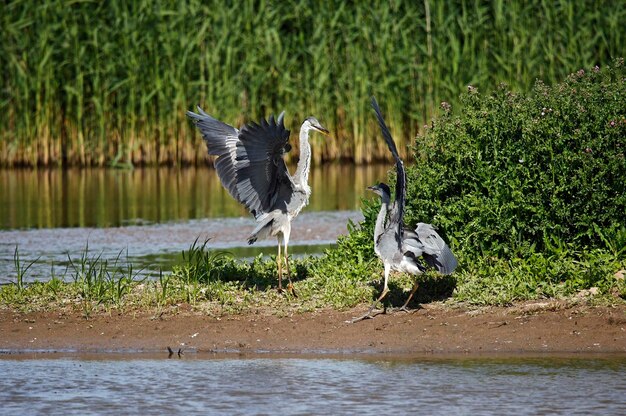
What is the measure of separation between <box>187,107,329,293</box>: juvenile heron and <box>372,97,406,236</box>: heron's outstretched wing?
1014 mm

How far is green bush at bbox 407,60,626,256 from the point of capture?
9.10 m

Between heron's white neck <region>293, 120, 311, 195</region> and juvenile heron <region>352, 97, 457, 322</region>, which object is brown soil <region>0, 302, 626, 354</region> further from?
heron's white neck <region>293, 120, 311, 195</region>

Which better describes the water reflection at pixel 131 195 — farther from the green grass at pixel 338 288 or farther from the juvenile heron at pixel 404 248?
the juvenile heron at pixel 404 248

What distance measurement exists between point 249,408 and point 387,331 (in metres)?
1.87

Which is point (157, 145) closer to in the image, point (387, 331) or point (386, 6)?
point (386, 6)

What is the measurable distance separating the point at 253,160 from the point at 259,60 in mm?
12135

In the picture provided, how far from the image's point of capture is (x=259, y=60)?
2112 cm

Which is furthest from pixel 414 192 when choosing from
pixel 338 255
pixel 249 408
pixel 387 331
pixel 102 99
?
pixel 102 99

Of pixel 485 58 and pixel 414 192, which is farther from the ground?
pixel 485 58

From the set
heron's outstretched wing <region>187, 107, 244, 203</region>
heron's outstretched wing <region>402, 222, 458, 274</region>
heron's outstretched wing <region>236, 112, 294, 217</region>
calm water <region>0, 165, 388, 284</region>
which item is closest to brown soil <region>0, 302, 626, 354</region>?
heron's outstretched wing <region>402, 222, 458, 274</region>

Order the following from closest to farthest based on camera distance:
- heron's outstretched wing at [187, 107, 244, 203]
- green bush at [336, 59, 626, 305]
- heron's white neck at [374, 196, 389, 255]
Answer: heron's white neck at [374, 196, 389, 255] → green bush at [336, 59, 626, 305] → heron's outstretched wing at [187, 107, 244, 203]

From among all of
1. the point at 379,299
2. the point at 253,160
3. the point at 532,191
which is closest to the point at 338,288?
the point at 379,299

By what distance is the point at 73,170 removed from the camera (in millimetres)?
21125

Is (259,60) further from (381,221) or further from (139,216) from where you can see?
(381,221)
